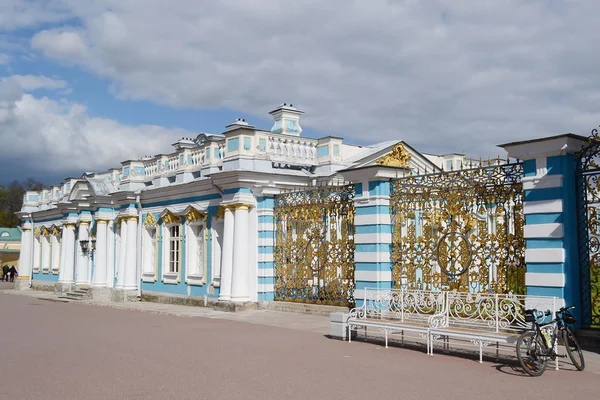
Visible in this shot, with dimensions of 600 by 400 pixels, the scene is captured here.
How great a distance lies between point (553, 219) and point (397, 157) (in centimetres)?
677

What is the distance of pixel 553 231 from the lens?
9.22m

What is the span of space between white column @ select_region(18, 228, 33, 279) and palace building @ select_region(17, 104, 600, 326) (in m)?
5.98

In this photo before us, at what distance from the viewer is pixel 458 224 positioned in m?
10.8

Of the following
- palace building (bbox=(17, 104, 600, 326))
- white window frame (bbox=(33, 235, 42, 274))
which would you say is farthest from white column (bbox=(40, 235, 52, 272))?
palace building (bbox=(17, 104, 600, 326))

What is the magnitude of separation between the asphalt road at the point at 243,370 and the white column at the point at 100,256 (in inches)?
410

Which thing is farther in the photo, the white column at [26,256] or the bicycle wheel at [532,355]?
the white column at [26,256]

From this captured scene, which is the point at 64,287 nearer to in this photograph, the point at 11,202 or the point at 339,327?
the point at 339,327

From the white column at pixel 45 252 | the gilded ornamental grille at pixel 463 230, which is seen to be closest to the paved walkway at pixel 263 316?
the gilded ornamental grille at pixel 463 230

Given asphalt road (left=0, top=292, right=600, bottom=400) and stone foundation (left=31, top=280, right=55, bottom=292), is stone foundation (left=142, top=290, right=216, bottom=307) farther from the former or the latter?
stone foundation (left=31, top=280, right=55, bottom=292)

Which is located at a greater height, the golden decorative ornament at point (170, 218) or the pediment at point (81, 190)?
the pediment at point (81, 190)

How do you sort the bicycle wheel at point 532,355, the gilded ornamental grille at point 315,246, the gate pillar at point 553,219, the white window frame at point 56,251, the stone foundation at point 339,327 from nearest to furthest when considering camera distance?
the bicycle wheel at point 532,355, the gate pillar at point 553,219, the stone foundation at point 339,327, the gilded ornamental grille at point 315,246, the white window frame at point 56,251

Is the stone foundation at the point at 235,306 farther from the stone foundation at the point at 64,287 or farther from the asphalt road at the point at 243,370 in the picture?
the stone foundation at the point at 64,287

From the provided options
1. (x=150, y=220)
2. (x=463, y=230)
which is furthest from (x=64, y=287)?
(x=463, y=230)

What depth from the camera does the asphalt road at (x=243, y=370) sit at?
662 centimetres
